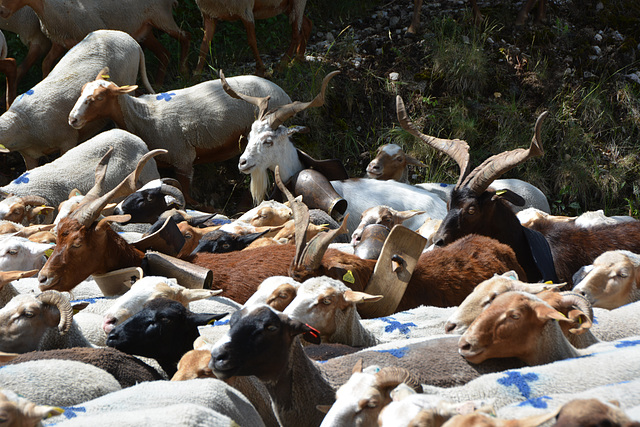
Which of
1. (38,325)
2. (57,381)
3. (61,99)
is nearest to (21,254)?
(38,325)

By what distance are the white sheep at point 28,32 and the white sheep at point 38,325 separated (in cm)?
845

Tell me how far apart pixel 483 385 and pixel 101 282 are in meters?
2.87

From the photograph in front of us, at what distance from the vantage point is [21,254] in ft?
18.2

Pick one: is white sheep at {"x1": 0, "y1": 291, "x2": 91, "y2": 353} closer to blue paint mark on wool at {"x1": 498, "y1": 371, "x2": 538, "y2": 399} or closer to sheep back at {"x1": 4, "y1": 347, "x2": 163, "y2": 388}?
sheep back at {"x1": 4, "y1": 347, "x2": 163, "y2": 388}

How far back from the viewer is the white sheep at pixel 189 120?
30.9ft

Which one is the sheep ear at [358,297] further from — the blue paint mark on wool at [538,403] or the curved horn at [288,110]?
the curved horn at [288,110]

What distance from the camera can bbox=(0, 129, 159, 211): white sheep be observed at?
7.97 m

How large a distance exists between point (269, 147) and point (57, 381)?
5.29 metres

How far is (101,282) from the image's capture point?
203 inches

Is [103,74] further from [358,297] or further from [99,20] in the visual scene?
[358,297]

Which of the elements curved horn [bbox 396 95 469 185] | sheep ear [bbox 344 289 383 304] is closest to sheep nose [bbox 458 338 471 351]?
sheep ear [bbox 344 289 383 304]

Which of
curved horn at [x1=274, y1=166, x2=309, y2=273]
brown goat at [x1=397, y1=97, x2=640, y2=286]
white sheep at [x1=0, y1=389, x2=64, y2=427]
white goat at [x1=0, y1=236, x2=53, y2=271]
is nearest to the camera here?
white sheep at [x1=0, y1=389, x2=64, y2=427]

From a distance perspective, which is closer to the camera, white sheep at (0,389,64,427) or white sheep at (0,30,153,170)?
white sheep at (0,389,64,427)

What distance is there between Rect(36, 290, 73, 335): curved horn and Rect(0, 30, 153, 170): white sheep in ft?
19.1
